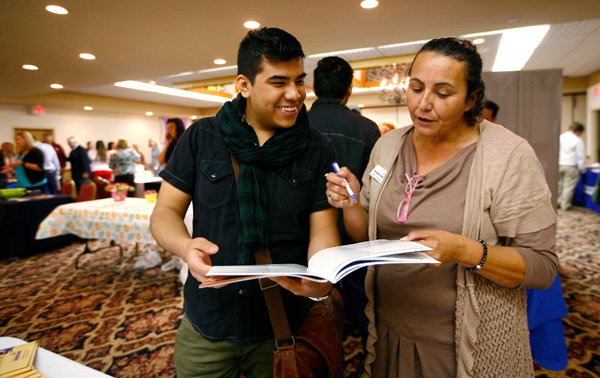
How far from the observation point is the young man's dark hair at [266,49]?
1.08m

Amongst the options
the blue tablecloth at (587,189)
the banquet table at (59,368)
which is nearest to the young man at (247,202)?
the banquet table at (59,368)

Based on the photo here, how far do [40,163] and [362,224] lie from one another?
22.4 feet

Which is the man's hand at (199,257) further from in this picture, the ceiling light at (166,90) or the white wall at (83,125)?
the white wall at (83,125)

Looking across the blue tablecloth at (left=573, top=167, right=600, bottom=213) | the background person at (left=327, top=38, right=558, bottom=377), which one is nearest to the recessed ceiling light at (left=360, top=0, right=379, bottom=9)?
the background person at (left=327, top=38, right=558, bottom=377)

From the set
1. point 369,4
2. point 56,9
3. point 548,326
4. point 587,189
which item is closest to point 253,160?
point 548,326

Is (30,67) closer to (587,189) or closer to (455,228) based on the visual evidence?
(455,228)

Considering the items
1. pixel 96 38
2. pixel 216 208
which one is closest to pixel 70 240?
pixel 96 38

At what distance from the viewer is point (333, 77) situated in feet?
7.48

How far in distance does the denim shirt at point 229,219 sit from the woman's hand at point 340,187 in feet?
0.31

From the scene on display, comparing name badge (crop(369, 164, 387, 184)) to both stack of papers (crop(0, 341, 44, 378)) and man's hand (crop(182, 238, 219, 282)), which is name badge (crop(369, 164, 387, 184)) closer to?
man's hand (crop(182, 238, 219, 282))

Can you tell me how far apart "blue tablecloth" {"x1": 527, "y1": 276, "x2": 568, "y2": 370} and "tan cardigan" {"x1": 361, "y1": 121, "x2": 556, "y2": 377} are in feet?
4.77

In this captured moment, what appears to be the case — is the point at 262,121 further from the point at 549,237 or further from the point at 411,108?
the point at 549,237

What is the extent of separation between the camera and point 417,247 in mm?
751

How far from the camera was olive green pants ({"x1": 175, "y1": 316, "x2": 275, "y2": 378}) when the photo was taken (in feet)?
3.67
